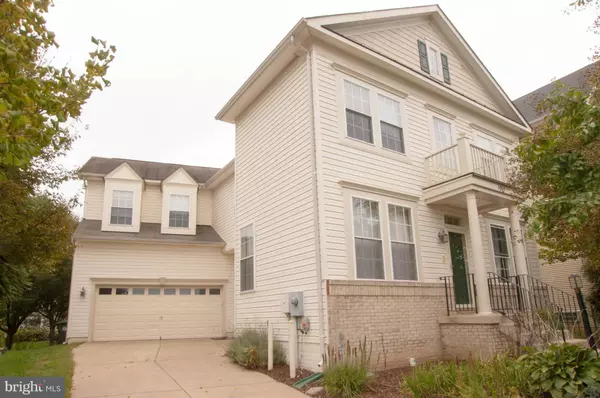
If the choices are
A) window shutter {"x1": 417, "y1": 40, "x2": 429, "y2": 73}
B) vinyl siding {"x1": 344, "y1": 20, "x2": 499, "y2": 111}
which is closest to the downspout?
vinyl siding {"x1": 344, "y1": 20, "x2": 499, "y2": 111}

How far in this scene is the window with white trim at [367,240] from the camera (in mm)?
9047

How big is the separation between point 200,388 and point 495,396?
4.43 metres

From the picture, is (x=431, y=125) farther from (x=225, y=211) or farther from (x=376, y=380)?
(x=225, y=211)

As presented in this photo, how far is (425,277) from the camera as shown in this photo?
393 inches

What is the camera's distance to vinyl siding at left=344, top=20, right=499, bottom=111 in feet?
36.5

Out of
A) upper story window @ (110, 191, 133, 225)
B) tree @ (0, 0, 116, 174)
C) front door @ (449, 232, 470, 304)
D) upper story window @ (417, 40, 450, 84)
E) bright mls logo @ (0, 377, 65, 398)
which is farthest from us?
upper story window @ (110, 191, 133, 225)

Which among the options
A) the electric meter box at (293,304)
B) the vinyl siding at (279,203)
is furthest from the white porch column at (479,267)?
the electric meter box at (293,304)

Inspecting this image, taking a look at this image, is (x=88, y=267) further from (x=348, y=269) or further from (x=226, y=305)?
(x=348, y=269)

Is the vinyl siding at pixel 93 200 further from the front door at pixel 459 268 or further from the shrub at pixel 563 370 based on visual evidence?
the shrub at pixel 563 370

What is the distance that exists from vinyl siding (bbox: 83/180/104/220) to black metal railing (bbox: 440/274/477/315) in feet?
43.0

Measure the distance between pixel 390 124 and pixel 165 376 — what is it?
7487mm

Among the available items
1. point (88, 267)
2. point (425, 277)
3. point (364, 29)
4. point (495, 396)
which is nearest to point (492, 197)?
point (425, 277)

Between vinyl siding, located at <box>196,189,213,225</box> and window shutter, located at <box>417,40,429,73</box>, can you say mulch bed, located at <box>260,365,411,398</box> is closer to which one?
window shutter, located at <box>417,40,429,73</box>

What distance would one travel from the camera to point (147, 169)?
736 inches
